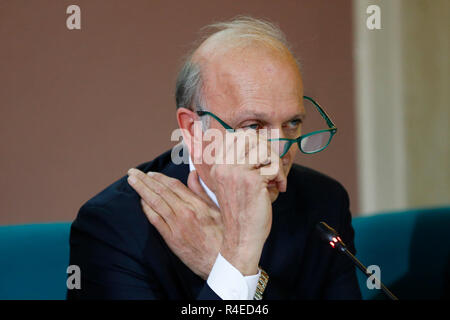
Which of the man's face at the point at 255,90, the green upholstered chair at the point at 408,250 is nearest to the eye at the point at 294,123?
the man's face at the point at 255,90

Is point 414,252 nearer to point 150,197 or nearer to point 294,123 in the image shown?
point 294,123

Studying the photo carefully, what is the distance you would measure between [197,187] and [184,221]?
0.12 meters

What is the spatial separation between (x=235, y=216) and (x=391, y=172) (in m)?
1.78

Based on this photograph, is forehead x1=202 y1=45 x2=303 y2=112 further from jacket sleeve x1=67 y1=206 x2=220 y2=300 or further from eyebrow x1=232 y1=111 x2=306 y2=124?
jacket sleeve x1=67 y1=206 x2=220 y2=300

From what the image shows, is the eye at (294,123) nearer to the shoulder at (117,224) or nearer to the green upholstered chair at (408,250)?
the shoulder at (117,224)

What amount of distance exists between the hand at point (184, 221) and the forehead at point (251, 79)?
237 mm

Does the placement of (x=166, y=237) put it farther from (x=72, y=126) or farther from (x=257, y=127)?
(x=72, y=126)

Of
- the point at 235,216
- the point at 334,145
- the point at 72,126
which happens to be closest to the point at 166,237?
the point at 235,216

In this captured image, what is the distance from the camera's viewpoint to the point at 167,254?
1266 millimetres

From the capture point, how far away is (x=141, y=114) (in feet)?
6.12

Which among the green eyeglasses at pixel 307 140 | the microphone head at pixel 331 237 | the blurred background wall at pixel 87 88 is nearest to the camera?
the microphone head at pixel 331 237

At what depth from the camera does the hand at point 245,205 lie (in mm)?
1112

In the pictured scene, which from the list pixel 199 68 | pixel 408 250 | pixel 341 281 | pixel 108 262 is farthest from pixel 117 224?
pixel 408 250

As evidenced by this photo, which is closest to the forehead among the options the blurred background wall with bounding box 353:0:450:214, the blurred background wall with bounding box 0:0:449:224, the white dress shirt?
the white dress shirt
